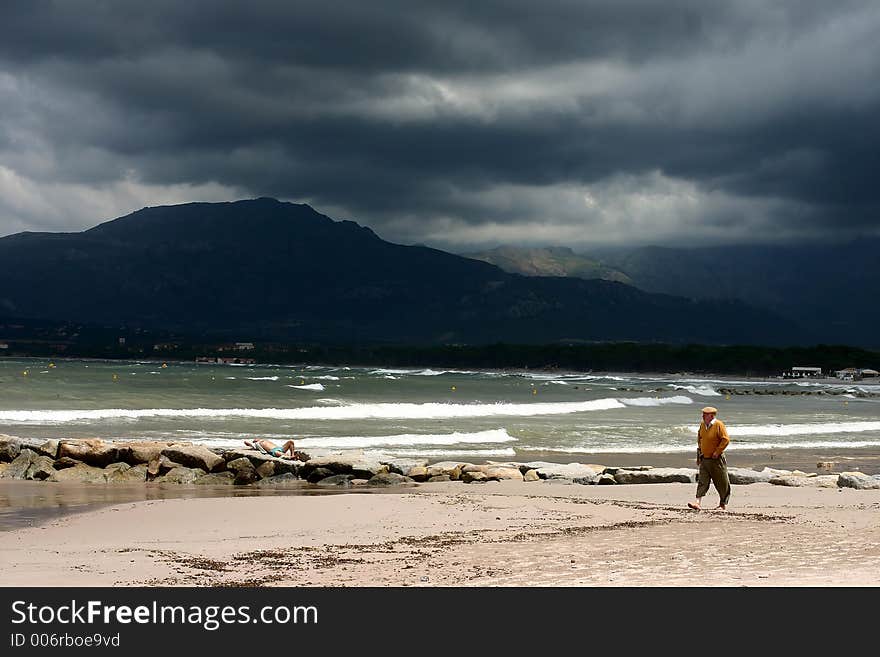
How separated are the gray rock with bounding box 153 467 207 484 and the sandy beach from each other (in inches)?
123

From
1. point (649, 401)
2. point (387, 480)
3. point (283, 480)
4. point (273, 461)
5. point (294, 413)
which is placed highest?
point (273, 461)

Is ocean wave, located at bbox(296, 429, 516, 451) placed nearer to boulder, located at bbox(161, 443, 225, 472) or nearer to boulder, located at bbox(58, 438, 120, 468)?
boulder, located at bbox(161, 443, 225, 472)

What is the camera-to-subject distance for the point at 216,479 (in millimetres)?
18312

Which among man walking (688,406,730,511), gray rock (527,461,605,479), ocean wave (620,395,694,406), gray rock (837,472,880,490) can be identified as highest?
man walking (688,406,730,511)

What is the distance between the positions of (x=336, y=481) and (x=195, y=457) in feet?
10.3

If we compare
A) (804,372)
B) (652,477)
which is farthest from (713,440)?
(804,372)

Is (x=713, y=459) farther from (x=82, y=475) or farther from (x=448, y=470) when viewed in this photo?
(x=82, y=475)

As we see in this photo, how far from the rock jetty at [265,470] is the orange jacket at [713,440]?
3.70m

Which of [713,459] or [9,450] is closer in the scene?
[713,459]

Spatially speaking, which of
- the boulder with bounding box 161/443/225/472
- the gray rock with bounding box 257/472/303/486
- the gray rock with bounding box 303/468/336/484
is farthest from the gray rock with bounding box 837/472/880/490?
the boulder with bounding box 161/443/225/472

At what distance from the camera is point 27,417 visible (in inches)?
1276

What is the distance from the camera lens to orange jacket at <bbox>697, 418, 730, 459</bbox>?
14273 mm

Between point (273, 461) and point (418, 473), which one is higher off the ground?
point (273, 461)
